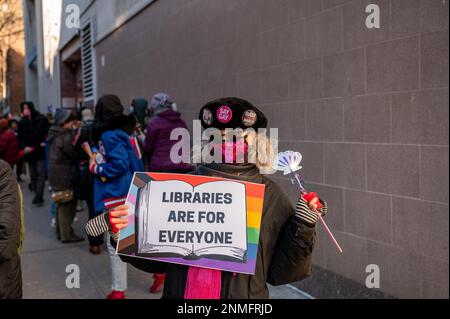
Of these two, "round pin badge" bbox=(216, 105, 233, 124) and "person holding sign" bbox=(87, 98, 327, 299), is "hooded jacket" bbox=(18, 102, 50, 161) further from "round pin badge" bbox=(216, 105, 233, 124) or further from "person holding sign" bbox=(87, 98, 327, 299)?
"round pin badge" bbox=(216, 105, 233, 124)

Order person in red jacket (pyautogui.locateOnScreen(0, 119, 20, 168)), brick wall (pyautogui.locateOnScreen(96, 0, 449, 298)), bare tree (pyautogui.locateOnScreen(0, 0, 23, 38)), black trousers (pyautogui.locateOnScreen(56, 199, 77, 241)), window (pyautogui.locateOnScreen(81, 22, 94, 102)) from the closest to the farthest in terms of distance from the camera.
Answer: brick wall (pyautogui.locateOnScreen(96, 0, 449, 298)), bare tree (pyautogui.locateOnScreen(0, 0, 23, 38)), black trousers (pyautogui.locateOnScreen(56, 199, 77, 241)), person in red jacket (pyautogui.locateOnScreen(0, 119, 20, 168)), window (pyautogui.locateOnScreen(81, 22, 94, 102))

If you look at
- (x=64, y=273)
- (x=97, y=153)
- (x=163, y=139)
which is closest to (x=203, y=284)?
(x=97, y=153)

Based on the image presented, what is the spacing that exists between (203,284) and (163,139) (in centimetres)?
322

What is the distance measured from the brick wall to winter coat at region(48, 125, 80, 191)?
2114 millimetres

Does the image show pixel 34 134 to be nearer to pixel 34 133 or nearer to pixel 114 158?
pixel 34 133

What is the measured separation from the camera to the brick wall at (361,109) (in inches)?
136

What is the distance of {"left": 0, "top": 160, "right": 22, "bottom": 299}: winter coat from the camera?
8.63 feet

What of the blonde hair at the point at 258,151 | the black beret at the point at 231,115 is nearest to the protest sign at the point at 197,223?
the blonde hair at the point at 258,151

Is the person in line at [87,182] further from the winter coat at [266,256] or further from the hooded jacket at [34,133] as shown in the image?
the winter coat at [266,256]
